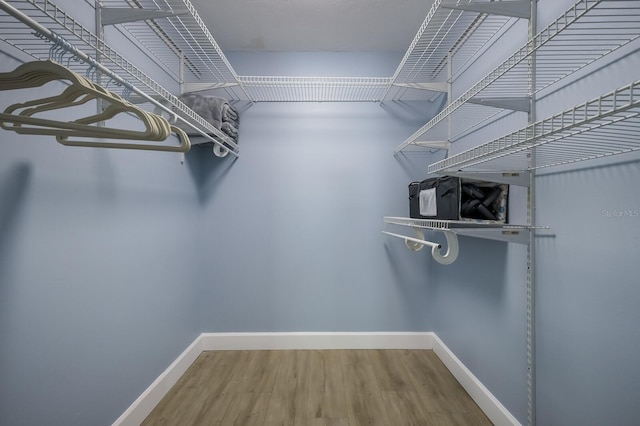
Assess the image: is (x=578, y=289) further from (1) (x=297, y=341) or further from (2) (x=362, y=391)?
(1) (x=297, y=341)

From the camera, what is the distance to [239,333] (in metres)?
2.02

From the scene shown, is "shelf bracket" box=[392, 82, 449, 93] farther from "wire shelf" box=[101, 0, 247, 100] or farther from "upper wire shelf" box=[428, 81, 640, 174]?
"wire shelf" box=[101, 0, 247, 100]

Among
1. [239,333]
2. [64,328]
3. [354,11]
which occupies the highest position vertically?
[354,11]

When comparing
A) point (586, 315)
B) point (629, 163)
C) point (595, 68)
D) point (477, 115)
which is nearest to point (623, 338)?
point (586, 315)

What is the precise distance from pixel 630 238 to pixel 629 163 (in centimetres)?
21

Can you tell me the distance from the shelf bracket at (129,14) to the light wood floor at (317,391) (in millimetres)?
1844

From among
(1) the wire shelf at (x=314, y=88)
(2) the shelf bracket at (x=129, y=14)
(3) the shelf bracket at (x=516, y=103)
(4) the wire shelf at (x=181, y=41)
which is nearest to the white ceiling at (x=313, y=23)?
(4) the wire shelf at (x=181, y=41)

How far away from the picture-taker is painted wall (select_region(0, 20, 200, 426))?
2.65 ft

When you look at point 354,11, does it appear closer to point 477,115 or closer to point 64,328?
point 477,115

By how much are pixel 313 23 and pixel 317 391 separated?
2.27 metres

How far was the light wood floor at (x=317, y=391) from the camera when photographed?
1.37 m

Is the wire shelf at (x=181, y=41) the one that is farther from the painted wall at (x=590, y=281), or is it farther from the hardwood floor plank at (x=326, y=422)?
the hardwood floor plank at (x=326, y=422)

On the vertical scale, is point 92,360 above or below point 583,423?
above

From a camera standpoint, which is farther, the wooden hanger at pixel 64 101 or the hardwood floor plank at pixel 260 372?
the hardwood floor plank at pixel 260 372
